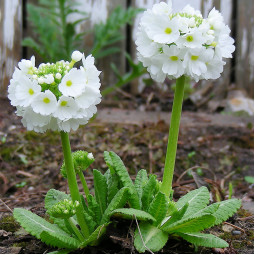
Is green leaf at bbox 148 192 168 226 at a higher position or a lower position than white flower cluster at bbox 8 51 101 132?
lower

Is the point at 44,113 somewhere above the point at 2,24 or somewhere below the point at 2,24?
below

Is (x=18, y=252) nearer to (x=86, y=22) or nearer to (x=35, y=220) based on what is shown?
(x=35, y=220)

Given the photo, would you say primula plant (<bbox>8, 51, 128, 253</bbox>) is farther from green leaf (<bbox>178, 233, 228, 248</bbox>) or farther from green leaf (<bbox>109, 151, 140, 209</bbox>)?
green leaf (<bbox>178, 233, 228, 248</bbox>)

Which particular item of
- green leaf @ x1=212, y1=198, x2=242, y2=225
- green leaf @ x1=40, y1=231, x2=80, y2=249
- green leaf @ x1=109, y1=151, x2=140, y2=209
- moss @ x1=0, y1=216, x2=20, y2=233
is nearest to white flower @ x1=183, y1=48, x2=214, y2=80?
green leaf @ x1=109, y1=151, x2=140, y2=209

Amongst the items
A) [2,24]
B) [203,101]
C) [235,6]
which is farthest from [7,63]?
[235,6]

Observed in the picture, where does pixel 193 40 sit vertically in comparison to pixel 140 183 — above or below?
above

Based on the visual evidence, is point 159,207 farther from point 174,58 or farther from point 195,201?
point 174,58

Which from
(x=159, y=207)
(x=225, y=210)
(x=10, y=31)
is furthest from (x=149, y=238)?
(x=10, y=31)
